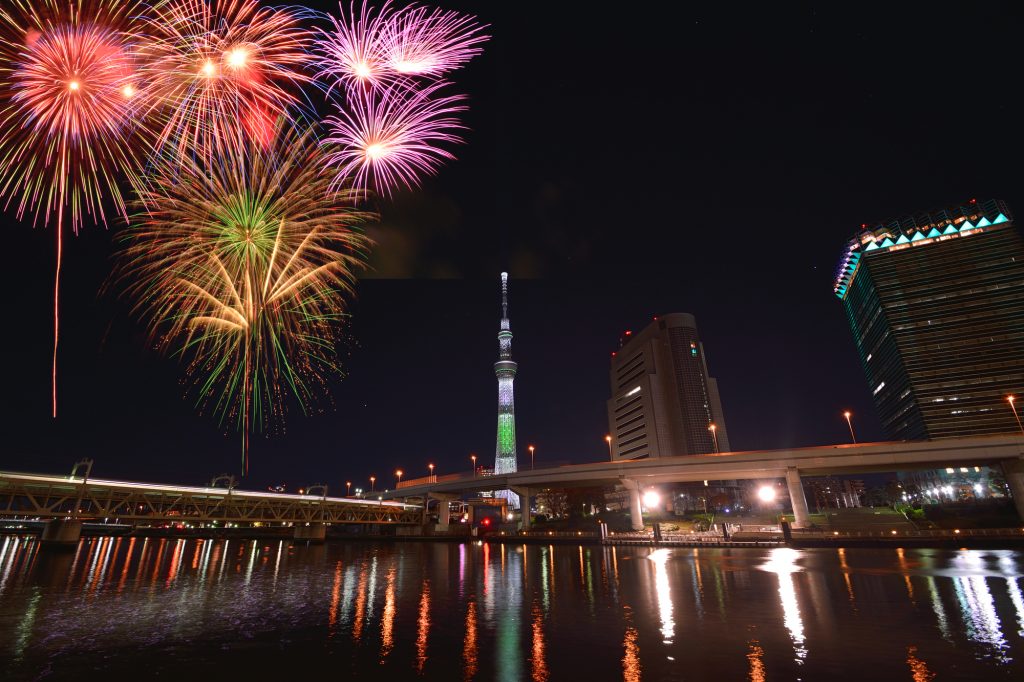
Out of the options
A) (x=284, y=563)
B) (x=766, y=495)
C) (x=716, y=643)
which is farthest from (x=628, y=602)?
(x=766, y=495)

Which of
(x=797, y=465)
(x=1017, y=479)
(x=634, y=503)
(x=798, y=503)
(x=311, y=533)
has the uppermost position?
(x=797, y=465)

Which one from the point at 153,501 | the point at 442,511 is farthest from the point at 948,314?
the point at 153,501

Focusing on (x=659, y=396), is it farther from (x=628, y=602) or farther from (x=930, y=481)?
(x=628, y=602)

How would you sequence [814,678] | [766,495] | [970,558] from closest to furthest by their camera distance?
1. [814,678]
2. [970,558]
3. [766,495]

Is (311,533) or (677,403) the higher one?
(677,403)

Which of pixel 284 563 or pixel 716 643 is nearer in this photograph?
pixel 716 643

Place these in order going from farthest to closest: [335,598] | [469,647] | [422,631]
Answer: [335,598]
[422,631]
[469,647]

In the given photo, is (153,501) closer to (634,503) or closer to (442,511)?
(442,511)
